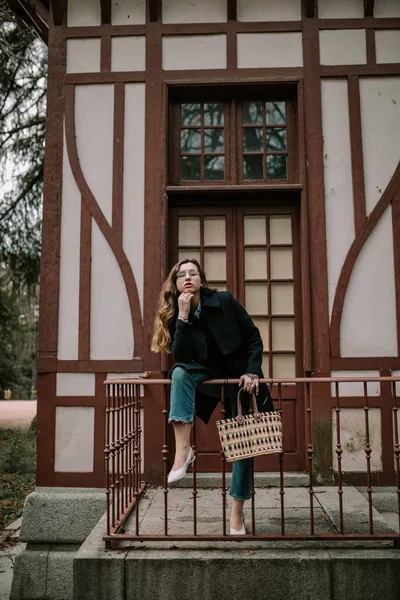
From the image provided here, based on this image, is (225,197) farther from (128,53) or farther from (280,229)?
(128,53)

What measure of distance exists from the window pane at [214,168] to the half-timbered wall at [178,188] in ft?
0.38

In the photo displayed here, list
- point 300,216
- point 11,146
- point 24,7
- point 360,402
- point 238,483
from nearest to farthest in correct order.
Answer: point 238,483, point 360,402, point 300,216, point 24,7, point 11,146

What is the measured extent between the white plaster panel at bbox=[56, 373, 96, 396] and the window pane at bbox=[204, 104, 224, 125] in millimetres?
3088

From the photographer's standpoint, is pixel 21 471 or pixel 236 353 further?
pixel 21 471

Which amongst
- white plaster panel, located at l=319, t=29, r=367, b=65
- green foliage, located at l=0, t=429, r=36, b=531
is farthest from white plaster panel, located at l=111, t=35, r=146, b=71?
green foliage, located at l=0, t=429, r=36, b=531

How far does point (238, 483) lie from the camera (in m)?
4.22

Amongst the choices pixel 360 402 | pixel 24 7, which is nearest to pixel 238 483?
pixel 360 402

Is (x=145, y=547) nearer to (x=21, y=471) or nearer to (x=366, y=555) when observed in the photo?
(x=366, y=555)

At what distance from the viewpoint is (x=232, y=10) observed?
6.51m

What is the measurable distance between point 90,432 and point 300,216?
10.3 ft

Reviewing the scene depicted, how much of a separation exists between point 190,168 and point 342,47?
2076 millimetres

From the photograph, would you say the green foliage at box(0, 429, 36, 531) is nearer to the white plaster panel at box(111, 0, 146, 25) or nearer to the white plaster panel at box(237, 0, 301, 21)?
the white plaster panel at box(111, 0, 146, 25)

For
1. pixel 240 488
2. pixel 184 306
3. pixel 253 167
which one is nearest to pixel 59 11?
pixel 253 167

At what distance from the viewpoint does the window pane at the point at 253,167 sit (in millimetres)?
6691
